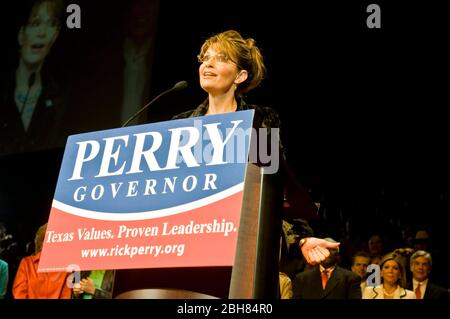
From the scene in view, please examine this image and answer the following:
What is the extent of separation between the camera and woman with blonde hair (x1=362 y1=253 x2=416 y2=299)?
415 cm

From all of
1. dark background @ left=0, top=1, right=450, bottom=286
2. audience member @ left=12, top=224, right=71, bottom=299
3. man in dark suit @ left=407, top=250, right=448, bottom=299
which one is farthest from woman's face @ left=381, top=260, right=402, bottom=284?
audience member @ left=12, top=224, right=71, bottom=299

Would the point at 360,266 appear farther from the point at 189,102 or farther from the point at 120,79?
the point at 120,79

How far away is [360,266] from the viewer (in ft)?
15.2

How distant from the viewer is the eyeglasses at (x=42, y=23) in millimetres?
5879

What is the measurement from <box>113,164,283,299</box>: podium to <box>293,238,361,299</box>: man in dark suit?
2605 mm

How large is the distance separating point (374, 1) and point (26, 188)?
3993 mm

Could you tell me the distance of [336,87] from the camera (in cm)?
570

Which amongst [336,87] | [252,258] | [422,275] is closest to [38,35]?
[336,87]

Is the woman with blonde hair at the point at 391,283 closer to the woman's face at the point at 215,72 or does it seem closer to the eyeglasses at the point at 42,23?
the woman's face at the point at 215,72

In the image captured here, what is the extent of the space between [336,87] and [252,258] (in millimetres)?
4498

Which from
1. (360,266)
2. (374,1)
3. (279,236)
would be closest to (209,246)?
(279,236)

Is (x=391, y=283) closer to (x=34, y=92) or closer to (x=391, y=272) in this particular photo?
(x=391, y=272)

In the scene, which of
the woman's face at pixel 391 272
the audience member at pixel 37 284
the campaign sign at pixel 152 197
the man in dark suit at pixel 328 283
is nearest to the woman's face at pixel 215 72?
the campaign sign at pixel 152 197

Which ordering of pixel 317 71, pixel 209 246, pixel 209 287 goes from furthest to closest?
pixel 317 71, pixel 209 287, pixel 209 246
